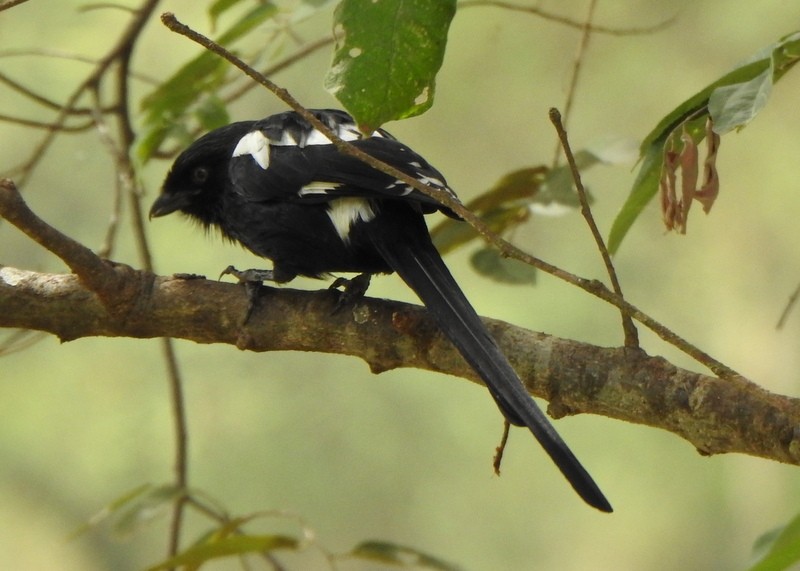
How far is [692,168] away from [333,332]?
674mm

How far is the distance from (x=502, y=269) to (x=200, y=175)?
0.82 m

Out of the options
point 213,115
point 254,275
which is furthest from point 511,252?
point 213,115

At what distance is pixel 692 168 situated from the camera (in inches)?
50.3

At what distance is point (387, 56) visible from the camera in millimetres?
1150

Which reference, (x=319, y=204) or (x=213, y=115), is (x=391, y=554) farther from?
(x=213, y=115)

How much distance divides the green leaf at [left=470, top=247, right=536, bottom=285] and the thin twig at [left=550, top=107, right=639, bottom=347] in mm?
623

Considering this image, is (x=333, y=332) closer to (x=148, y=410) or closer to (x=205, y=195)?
(x=205, y=195)

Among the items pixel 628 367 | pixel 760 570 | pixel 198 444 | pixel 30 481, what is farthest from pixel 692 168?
pixel 30 481

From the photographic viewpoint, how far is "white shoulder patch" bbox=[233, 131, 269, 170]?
2.15 meters

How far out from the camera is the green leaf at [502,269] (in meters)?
2.03

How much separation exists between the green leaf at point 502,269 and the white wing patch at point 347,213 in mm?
282

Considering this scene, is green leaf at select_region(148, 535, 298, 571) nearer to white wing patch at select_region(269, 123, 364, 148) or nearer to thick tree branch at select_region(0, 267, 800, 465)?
thick tree branch at select_region(0, 267, 800, 465)

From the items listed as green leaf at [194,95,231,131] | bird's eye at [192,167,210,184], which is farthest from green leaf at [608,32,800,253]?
bird's eye at [192,167,210,184]

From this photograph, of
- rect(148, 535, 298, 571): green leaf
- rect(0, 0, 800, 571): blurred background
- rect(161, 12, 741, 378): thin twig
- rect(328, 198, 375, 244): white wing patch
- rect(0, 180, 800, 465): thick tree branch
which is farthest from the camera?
rect(0, 0, 800, 571): blurred background
